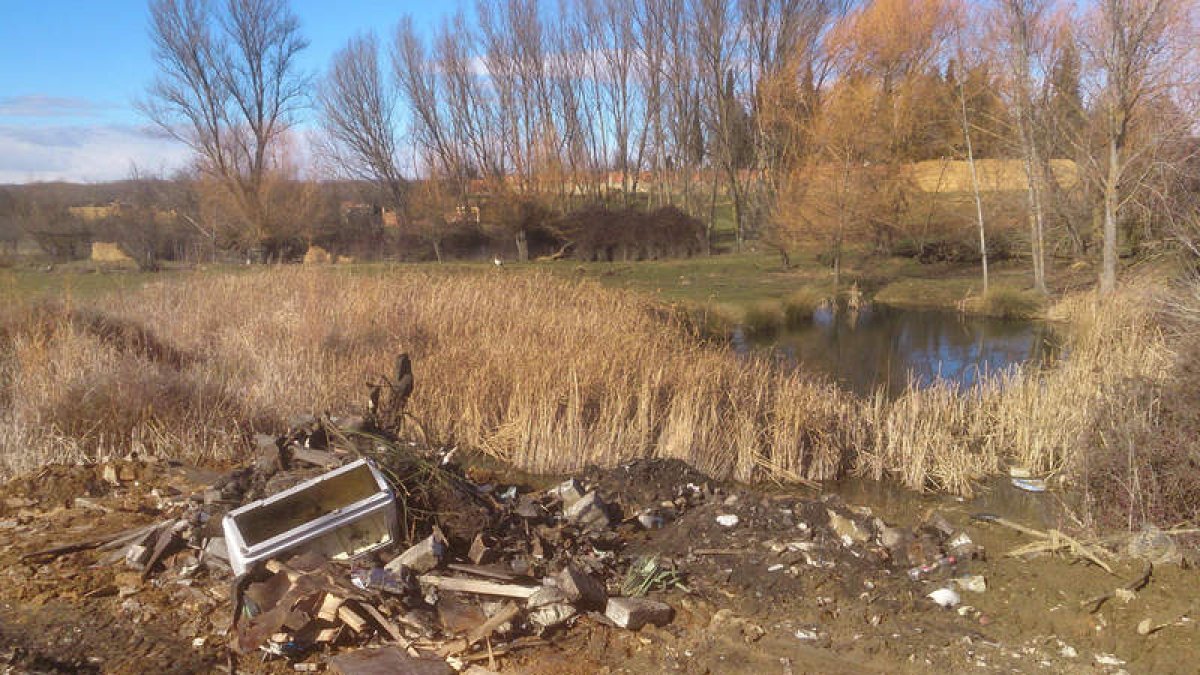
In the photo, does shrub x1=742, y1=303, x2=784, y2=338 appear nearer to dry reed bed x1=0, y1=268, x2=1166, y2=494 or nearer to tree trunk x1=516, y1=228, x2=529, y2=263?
dry reed bed x1=0, y1=268, x2=1166, y2=494

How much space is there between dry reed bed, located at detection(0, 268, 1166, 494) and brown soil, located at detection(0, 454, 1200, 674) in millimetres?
1404

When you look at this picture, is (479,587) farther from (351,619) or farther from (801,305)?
(801,305)

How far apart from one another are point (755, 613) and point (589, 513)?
1310mm

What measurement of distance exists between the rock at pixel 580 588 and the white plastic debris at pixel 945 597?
161 cm

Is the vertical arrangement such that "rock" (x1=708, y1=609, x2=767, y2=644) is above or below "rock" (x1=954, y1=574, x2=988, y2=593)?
above

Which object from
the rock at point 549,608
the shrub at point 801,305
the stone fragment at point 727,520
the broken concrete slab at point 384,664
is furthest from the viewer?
the shrub at point 801,305

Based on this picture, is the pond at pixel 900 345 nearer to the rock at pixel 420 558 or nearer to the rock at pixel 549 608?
the rock at pixel 549 608

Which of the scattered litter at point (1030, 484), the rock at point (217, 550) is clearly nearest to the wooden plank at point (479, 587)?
the rock at point (217, 550)

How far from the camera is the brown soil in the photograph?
12.3ft

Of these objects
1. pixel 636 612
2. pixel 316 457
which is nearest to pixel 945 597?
pixel 636 612

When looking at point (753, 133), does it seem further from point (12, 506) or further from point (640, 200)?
point (12, 506)

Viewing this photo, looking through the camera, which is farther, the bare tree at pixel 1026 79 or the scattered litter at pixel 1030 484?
the bare tree at pixel 1026 79

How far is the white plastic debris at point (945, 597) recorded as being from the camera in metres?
4.33

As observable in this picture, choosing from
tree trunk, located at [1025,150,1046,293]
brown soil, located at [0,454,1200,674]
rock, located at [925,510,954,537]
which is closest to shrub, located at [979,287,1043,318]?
tree trunk, located at [1025,150,1046,293]
